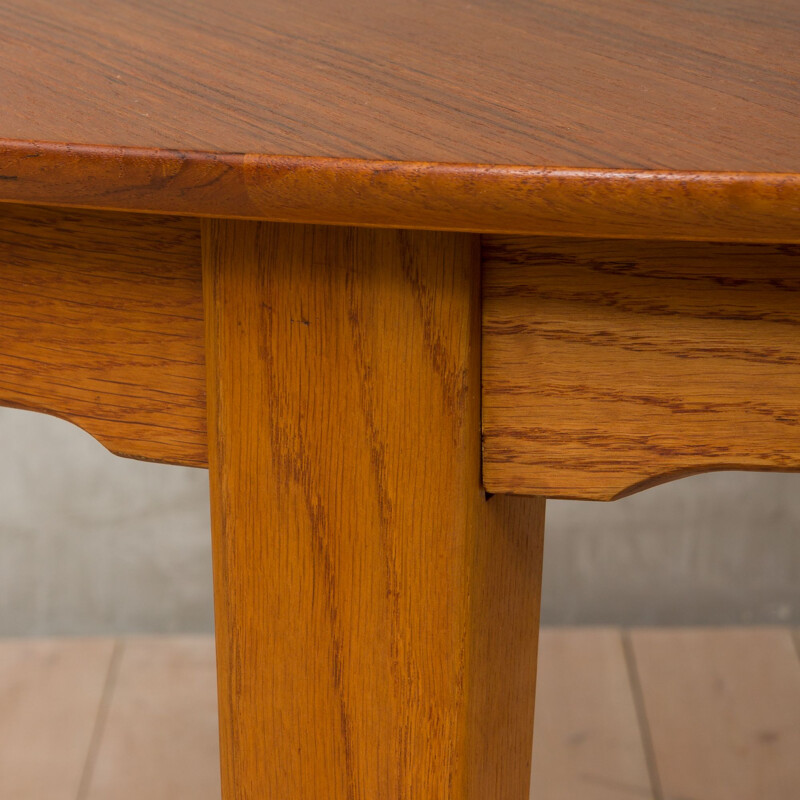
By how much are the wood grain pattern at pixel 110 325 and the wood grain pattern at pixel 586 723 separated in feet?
2.57

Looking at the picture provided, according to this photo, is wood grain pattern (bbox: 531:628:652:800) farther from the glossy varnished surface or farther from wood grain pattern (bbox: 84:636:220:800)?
the glossy varnished surface

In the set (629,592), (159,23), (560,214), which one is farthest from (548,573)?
(560,214)

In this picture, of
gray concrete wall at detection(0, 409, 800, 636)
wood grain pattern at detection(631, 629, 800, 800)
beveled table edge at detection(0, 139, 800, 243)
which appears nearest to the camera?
beveled table edge at detection(0, 139, 800, 243)

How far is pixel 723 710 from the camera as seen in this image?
3.92 ft

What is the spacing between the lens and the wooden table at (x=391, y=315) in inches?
11.8

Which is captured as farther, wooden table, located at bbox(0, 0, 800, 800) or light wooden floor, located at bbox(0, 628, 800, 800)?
light wooden floor, located at bbox(0, 628, 800, 800)

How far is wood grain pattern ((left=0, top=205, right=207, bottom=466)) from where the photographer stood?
38 cm

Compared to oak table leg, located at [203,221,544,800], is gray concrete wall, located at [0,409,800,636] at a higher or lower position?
lower

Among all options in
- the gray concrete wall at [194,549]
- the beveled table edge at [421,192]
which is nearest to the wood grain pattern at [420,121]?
the beveled table edge at [421,192]

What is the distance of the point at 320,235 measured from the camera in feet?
1.14

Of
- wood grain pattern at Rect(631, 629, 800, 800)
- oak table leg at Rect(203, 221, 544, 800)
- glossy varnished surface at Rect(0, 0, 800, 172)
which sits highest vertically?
glossy varnished surface at Rect(0, 0, 800, 172)

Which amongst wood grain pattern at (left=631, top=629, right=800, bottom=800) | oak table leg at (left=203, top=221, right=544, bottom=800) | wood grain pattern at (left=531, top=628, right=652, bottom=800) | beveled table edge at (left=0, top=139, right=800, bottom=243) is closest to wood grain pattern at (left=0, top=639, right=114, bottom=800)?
wood grain pattern at (left=531, top=628, right=652, bottom=800)

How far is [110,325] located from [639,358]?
0.55 feet

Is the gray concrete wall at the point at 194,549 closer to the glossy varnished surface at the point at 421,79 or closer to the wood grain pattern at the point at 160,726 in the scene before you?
the wood grain pattern at the point at 160,726
